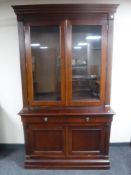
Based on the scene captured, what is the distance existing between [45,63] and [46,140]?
3.51 feet

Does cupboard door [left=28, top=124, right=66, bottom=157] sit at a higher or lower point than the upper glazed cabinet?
lower

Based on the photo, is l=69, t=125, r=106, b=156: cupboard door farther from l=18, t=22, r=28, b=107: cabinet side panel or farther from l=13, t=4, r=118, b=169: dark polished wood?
l=18, t=22, r=28, b=107: cabinet side panel

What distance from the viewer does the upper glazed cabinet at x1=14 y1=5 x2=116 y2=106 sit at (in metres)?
2.08

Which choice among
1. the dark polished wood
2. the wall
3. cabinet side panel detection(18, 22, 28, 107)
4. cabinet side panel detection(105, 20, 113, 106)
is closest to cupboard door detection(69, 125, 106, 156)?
the dark polished wood

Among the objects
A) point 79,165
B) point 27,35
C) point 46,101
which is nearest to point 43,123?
point 46,101

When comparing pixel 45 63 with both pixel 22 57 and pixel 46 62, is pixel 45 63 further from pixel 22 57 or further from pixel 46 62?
pixel 22 57

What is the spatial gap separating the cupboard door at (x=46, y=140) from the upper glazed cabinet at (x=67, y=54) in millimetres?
337

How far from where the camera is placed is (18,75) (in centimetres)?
268

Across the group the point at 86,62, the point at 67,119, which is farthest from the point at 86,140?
the point at 86,62

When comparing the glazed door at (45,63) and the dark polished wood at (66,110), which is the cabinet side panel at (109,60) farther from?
the glazed door at (45,63)

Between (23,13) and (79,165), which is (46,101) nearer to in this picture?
(79,165)

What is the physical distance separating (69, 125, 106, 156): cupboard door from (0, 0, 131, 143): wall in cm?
64

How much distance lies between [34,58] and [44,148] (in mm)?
1261

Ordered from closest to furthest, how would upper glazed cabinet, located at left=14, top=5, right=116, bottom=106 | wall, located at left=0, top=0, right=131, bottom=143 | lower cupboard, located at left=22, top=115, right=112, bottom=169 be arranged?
upper glazed cabinet, located at left=14, top=5, right=116, bottom=106 → lower cupboard, located at left=22, top=115, right=112, bottom=169 → wall, located at left=0, top=0, right=131, bottom=143
